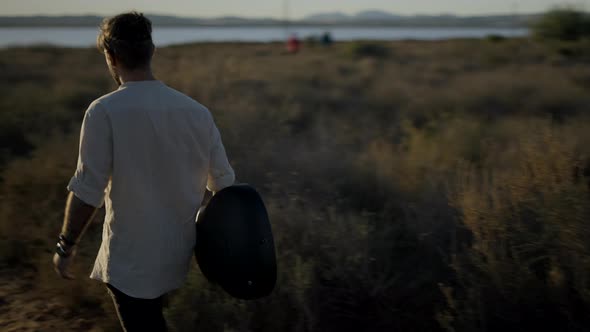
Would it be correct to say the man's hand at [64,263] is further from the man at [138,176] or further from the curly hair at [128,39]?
the curly hair at [128,39]

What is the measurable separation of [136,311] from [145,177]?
54cm

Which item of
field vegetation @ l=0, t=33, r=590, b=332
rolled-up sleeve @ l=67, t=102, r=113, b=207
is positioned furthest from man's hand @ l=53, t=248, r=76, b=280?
field vegetation @ l=0, t=33, r=590, b=332

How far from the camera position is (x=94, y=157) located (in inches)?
73.5

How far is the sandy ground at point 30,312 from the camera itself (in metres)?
3.68

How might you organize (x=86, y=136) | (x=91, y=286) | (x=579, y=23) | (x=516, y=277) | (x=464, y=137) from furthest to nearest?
(x=579, y=23), (x=464, y=137), (x=91, y=286), (x=516, y=277), (x=86, y=136)

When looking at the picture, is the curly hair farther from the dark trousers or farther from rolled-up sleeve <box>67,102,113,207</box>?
the dark trousers

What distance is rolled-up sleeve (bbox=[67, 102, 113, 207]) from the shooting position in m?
1.84

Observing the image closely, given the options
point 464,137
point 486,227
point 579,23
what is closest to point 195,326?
point 486,227

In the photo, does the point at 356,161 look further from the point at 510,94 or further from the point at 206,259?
the point at 510,94

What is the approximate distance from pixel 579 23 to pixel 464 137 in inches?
1205

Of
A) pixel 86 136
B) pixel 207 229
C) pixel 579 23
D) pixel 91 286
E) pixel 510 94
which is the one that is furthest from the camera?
pixel 579 23

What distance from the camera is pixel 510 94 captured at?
1259cm

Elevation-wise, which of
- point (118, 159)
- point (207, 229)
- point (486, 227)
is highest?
point (118, 159)

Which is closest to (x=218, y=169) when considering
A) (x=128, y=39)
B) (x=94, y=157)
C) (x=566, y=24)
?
(x=94, y=157)
